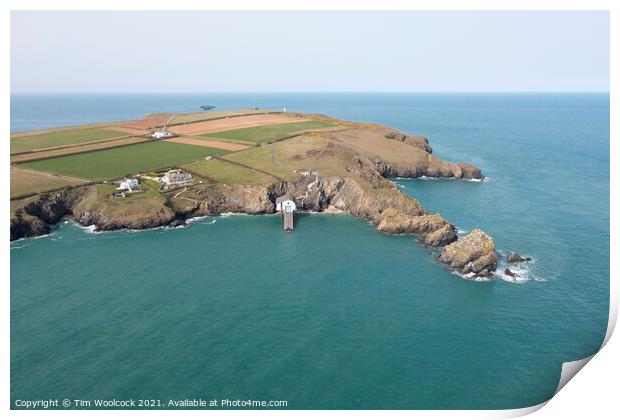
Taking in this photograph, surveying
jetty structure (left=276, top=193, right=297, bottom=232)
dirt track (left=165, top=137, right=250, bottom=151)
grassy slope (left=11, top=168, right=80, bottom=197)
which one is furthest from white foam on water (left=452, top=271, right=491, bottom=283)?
grassy slope (left=11, top=168, right=80, bottom=197)

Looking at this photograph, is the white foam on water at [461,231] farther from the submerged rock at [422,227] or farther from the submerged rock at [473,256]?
the submerged rock at [473,256]

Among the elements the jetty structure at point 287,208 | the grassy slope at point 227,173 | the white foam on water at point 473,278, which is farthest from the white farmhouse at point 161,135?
the white foam on water at point 473,278

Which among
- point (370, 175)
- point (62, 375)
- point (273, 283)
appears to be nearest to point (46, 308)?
point (62, 375)

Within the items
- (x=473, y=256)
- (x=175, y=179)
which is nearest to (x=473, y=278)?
(x=473, y=256)

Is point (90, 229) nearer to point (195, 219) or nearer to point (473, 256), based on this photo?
point (195, 219)

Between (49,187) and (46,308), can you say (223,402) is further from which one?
(49,187)
